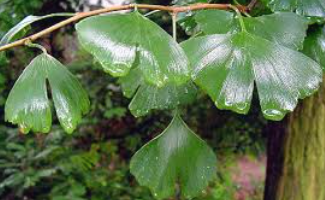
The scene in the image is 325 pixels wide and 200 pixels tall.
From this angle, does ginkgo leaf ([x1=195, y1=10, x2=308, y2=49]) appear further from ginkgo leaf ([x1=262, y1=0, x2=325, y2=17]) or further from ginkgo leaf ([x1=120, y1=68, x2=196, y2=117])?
ginkgo leaf ([x1=120, y1=68, x2=196, y2=117])

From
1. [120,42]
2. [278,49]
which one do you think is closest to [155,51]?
[120,42]

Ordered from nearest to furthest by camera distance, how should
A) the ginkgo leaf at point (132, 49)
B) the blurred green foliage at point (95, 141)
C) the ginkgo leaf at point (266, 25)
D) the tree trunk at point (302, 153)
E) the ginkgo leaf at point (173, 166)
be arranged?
the ginkgo leaf at point (132, 49) → the ginkgo leaf at point (266, 25) → the ginkgo leaf at point (173, 166) → the tree trunk at point (302, 153) → the blurred green foliage at point (95, 141)

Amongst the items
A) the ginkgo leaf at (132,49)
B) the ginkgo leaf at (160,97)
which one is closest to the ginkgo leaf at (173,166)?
the ginkgo leaf at (160,97)

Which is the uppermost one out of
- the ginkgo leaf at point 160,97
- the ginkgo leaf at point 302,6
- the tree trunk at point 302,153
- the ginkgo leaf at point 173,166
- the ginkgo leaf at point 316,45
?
the ginkgo leaf at point 302,6

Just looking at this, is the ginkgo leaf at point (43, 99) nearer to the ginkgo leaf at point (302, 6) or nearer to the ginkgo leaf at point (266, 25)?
the ginkgo leaf at point (266, 25)

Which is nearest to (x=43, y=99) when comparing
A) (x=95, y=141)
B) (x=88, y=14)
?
(x=88, y=14)

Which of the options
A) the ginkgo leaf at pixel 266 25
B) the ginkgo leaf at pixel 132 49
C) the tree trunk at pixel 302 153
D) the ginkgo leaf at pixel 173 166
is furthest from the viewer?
the tree trunk at pixel 302 153

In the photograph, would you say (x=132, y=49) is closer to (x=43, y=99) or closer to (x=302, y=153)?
(x=43, y=99)
